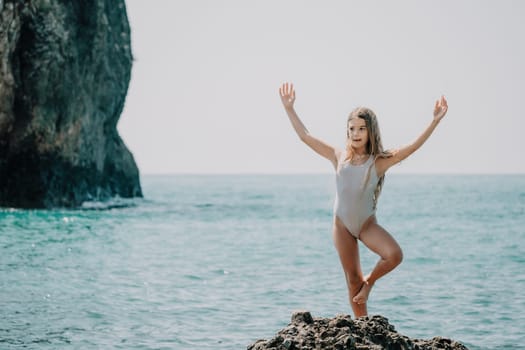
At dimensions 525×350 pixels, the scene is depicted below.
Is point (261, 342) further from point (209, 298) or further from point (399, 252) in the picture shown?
point (209, 298)

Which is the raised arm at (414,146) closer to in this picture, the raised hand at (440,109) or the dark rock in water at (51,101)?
the raised hand at (440,109)

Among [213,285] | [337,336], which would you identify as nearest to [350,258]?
[337,336]

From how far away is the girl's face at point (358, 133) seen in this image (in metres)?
5.93

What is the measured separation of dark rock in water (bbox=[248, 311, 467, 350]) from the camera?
204 inches

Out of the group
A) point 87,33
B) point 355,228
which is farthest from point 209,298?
point 87,33

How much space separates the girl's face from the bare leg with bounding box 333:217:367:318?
2.00 ft

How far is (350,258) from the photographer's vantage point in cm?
596

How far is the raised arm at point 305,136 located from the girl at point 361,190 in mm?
116

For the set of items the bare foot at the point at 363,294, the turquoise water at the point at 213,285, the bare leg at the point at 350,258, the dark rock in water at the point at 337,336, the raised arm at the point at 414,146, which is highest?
the raised arm at the point at 414,146

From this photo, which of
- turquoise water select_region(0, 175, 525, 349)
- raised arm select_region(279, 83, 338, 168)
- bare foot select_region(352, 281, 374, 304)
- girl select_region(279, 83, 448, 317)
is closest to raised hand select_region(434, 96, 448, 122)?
girl select_region(279, 83, 448, 317)

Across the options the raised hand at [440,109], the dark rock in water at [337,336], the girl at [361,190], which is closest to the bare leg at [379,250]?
the girl at [361,190]

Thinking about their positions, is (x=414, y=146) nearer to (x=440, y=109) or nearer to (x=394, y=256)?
(x=440, y=109)

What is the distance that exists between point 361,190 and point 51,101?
32.9 m

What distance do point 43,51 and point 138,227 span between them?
10551mm
